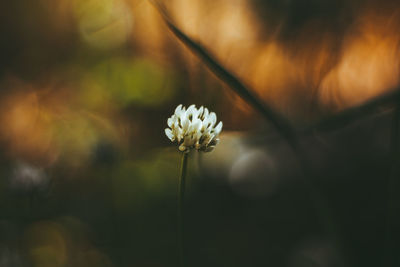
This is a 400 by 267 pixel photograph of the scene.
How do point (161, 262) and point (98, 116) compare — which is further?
point (98, 116)

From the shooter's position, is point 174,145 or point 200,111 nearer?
point 200,111

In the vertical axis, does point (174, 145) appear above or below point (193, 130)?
above

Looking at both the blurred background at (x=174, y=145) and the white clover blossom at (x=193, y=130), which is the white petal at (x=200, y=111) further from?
the blurred background at (x=174, y=145)

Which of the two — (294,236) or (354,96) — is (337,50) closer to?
(354,96)

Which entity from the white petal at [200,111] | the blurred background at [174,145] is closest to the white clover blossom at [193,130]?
the white petal at [200,111]

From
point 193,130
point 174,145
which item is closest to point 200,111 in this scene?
Answer: point 193,130

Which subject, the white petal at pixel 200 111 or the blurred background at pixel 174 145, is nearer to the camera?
the white petal at pixel 200 111

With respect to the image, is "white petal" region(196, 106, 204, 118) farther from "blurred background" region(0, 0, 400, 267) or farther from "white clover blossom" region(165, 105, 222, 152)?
"blurred background" region(0, 0, 400, 267)

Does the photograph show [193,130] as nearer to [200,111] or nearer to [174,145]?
[200,111]

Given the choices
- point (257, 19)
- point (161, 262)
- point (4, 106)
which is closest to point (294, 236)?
point (161, 262)
